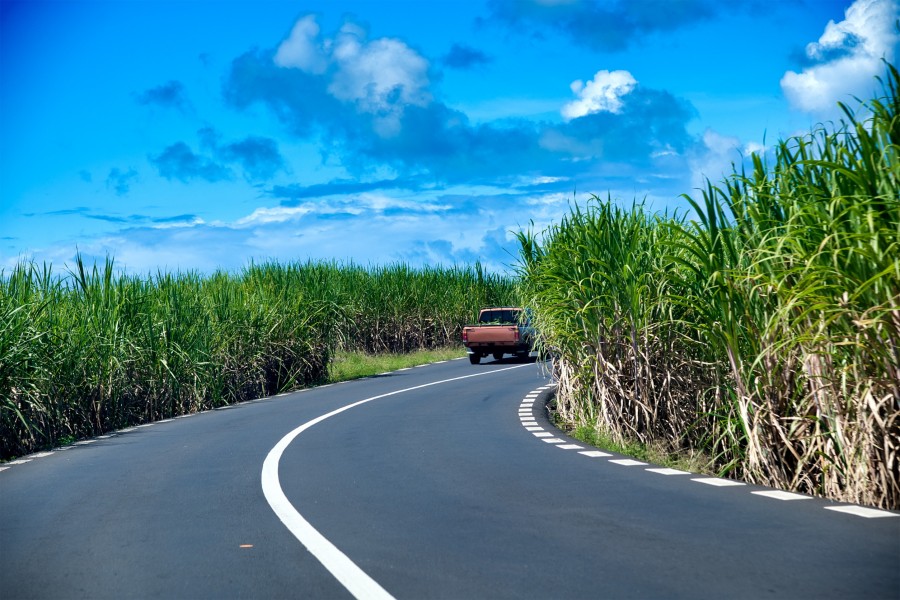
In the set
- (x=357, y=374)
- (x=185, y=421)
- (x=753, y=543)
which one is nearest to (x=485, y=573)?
(x=753, y=543)

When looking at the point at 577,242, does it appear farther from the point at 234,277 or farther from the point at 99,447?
the point at 234,277

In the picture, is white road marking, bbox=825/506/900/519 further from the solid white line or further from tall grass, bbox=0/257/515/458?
tall grass, bbox=0/257/515/458

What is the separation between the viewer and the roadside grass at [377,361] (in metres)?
32.1

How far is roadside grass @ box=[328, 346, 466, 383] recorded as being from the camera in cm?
3209

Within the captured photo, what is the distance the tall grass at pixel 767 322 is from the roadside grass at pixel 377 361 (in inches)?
619

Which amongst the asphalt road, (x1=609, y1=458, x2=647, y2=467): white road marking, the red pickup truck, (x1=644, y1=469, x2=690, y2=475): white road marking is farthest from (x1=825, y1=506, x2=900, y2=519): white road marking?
the red pickup truck

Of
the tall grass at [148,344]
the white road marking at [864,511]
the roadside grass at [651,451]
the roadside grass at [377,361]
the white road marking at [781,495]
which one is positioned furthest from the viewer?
the roadside grass at [377,361]

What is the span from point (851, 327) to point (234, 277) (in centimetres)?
2627

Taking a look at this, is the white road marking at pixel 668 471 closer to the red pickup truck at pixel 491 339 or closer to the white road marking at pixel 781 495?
the white road marking at pixel 781 495

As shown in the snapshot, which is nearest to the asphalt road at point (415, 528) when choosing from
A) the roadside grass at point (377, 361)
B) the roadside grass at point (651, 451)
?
the roadside grass at point (651, 451)

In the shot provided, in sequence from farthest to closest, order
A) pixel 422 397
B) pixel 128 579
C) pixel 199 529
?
pixel 422 397, pixel 199 529, pixel 128 579

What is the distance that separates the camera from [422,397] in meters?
23.0

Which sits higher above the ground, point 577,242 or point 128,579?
point 577,242

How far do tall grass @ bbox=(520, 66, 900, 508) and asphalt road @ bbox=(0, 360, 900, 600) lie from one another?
0.78 metres
